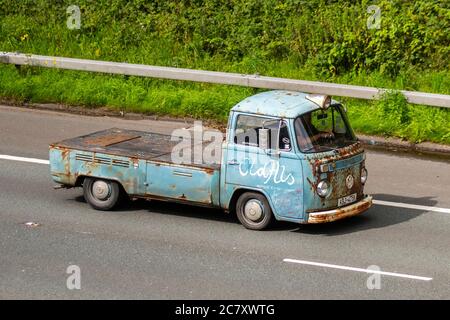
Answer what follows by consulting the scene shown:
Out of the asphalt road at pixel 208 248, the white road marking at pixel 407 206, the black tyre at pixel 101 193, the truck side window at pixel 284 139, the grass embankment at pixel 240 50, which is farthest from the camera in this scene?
the grass embankment at pixel 240 50

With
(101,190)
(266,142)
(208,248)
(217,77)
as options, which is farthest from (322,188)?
(217,77)

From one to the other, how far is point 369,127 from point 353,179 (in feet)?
16.0

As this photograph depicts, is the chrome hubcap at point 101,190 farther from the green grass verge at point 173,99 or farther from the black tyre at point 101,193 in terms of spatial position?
the green grass verge at point 173,99

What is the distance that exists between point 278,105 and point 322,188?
1.26 meters

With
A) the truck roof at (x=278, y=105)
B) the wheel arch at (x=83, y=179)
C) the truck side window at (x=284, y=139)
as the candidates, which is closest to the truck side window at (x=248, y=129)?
the truck roof at (x=278, y=105)

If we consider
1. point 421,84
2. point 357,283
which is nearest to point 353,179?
point 357,283

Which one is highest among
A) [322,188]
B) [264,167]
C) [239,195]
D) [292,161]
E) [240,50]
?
[240,50]

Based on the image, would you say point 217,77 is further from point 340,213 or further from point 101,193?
point 340,213

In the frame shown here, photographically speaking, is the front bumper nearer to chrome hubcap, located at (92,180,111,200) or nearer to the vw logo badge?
the vw logo badge

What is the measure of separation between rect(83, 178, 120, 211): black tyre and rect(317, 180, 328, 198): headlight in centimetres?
297

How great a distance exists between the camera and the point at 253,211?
14695 millimetres

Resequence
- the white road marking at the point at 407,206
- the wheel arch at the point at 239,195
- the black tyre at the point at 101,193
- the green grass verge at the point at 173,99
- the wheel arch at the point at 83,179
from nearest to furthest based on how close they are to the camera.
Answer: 1. the wheel arch at the point at 239,195
2. the wheel arch at the point at 83,179
3. the black tyre at the point at 101,193
4. the white road marking at the point at 407,206
5. the green grass verge at the point at 173,99

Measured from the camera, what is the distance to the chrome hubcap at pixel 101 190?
15.5 metres

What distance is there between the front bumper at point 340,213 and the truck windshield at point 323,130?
80 centimetres
